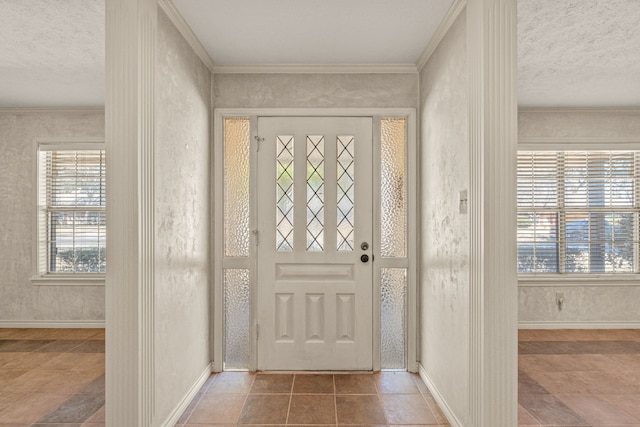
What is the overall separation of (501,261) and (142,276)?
1734 mm

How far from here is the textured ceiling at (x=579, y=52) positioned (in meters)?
2.45

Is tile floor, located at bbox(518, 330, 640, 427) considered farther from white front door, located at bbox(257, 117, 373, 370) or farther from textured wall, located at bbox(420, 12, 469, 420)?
white front door, located at bbox(257, 117, 373, 370)

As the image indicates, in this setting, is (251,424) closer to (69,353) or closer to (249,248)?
(249,248)

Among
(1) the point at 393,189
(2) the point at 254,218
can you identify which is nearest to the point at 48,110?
(2) the point at 254,218

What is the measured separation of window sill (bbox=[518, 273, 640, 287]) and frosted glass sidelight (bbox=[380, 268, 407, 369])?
1.98 meters

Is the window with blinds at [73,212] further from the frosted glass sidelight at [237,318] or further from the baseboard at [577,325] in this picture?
the baseboard at [577,325]

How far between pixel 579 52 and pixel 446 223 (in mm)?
1804

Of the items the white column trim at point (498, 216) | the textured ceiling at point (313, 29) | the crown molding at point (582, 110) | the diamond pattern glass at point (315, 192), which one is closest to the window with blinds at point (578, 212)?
the crown molding at point (582, 110)

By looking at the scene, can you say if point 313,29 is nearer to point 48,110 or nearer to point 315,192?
point 315,192

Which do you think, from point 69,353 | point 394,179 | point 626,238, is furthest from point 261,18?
point 626,238

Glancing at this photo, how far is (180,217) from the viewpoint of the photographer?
261cm

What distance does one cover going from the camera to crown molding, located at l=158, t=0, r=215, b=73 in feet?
7.73

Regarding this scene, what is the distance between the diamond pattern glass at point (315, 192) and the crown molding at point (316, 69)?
553 millimetres

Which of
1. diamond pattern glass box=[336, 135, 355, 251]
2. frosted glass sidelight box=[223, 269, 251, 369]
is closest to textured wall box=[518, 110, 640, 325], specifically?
diamond pattern glass box=[336, 135, 355, 251]
